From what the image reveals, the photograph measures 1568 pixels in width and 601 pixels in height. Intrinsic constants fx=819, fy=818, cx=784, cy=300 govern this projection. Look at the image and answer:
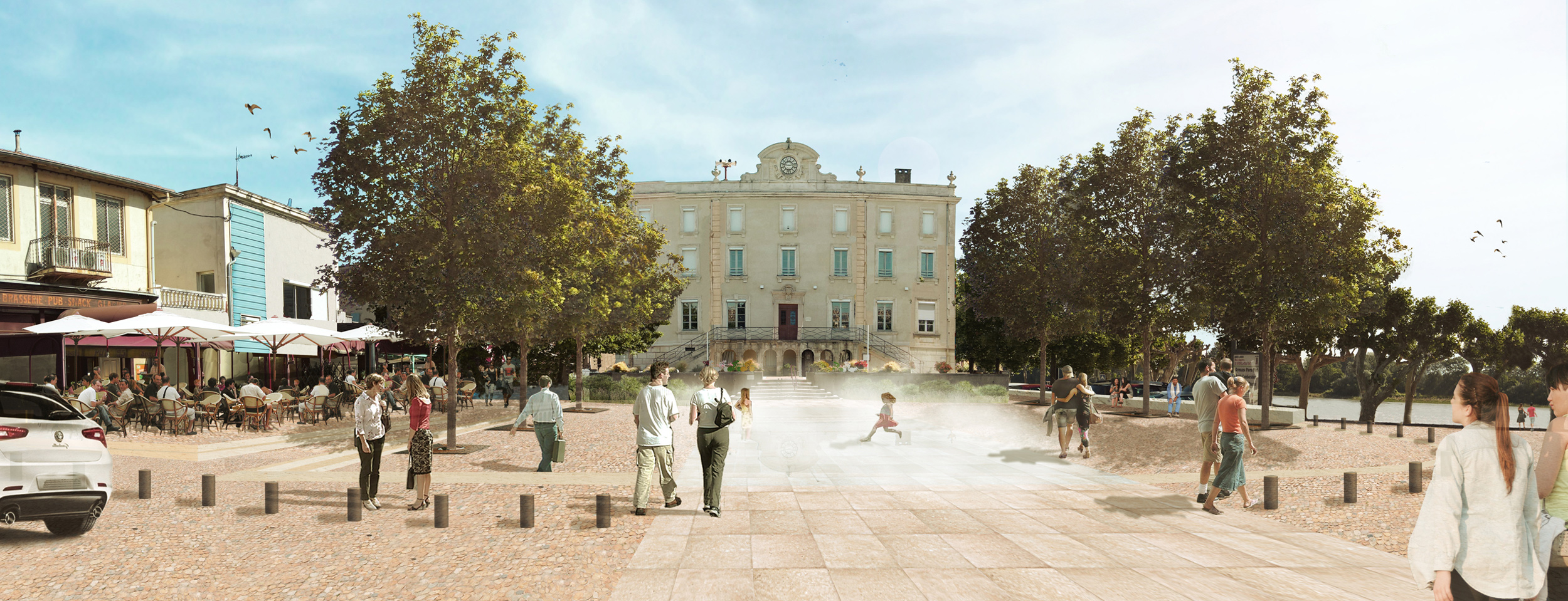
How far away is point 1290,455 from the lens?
1504 centimetres

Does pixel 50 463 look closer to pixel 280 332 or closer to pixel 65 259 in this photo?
pixel 280 332

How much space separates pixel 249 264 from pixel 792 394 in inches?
784

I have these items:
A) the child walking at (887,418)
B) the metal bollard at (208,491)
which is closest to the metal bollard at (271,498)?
the metal bollard at (208,491)

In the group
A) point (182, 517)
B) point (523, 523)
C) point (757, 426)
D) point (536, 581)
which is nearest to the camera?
point (536, 581)

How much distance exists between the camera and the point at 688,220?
145ft

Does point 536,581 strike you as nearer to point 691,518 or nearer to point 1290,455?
point 691,518

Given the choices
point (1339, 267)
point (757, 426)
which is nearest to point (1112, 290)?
point (1339, 267)

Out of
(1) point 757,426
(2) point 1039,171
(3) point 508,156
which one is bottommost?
(1) point 757,426

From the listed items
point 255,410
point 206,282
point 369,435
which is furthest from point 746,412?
point 206,282

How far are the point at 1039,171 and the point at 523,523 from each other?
83.0 feet

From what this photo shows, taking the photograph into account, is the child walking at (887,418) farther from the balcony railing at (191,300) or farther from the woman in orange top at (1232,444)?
the balcony railing at (191,300)

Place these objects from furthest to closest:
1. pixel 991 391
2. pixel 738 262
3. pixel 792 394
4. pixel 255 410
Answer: pixel 738 262 < pixel 991 391 < pixel 792 394 < pixel 255 410

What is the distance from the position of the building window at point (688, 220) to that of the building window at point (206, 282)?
21.7 m

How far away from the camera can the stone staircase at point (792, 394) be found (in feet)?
88.3
